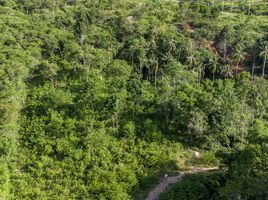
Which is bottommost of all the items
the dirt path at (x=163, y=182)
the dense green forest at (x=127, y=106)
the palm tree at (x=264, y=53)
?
the dirt path at (x=163, y=182)

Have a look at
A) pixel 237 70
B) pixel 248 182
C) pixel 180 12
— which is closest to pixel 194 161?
pixel 248 182

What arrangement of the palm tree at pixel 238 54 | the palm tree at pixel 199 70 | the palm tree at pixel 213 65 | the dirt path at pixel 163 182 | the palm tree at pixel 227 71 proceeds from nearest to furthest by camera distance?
the dirt path at pixel 163 182 → the palm tree at pixel 213 65 → the palm tree at pixel 199 70 → the palm tree at pixel 238 54 → the palm tree at pixel 227 71

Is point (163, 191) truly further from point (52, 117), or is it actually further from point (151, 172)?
point (52, 117)

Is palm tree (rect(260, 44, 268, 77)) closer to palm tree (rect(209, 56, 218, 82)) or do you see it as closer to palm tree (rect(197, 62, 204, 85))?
palm tree (rect(209, 56, 218, 82))

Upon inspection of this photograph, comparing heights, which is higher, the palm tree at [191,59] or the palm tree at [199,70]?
the palm tree at [191,59]

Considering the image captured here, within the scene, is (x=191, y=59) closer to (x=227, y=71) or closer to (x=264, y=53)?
(x=227, y=71)

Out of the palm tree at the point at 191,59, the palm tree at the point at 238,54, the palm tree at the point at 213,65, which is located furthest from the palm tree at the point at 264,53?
the palm tree at the point at 191,59

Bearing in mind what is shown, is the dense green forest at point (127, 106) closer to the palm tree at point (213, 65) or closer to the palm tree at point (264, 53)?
the palm tree at point (213, 65)

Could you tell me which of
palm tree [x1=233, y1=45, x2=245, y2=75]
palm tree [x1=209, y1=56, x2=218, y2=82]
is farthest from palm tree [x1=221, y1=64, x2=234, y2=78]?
palm tree [x1=233, y1=45, x2=245, y2=75]
